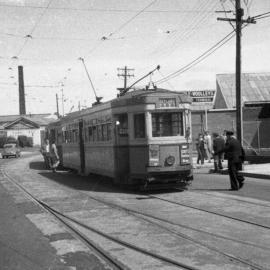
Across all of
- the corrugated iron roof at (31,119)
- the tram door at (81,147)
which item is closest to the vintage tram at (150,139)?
the tram door at (81,147)

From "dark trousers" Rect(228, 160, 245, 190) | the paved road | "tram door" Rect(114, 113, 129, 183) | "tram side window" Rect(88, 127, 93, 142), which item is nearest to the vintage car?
"tram side window" Rect(88, 127, 93, 142)

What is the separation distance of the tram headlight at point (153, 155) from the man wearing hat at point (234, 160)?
1952mm

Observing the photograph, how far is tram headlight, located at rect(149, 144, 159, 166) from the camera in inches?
509

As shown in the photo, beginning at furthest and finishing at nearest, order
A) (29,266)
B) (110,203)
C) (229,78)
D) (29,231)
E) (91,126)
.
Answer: (229,78)
(91,126)
(110,203)
(29,231)
(29,266)

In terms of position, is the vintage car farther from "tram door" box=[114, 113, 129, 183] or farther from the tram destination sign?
"tram door" box=[114, 113, 129, 183]

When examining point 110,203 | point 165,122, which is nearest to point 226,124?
point 165,122

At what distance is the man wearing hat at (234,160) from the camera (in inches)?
519

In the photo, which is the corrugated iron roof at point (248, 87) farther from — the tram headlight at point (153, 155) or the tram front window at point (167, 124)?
the tram headlight at point (153, 155)

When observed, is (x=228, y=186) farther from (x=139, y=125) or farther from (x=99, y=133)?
(x=99, y=133)

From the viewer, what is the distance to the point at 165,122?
526 inches

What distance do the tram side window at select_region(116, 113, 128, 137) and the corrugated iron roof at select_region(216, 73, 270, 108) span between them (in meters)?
30.0

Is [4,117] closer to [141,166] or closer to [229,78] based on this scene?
[229,78]

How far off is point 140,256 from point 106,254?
48 cm

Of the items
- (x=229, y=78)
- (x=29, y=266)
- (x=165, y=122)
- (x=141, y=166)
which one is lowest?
(x=29, y=266)
